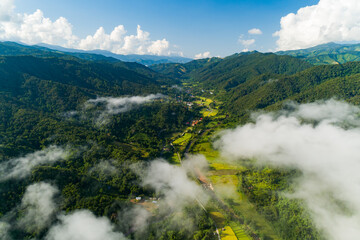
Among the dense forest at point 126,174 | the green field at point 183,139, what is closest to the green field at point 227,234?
the dense forest at point 126,174

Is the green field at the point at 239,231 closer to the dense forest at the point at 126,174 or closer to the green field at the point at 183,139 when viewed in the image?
the dense forest at the point at 126,174

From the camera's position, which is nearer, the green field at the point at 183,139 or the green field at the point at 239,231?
the green field at the point at 239,231

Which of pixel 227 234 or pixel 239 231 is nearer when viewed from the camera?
pixel 227 234

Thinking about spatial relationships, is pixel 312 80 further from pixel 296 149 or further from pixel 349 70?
pixel 296 149

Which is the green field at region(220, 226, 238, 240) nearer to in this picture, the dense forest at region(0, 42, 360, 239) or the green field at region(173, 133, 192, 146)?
the dense forest at region(0, 42, 360, 239)

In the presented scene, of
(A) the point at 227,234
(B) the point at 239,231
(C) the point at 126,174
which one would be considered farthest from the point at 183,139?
(A) the point at 227,234

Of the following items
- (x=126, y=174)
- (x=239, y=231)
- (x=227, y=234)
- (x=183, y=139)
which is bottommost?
(x=227, y=234)

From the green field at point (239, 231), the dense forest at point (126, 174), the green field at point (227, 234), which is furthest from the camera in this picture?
the green field at point (239, 231)

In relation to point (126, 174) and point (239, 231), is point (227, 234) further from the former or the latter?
point (126, 174)

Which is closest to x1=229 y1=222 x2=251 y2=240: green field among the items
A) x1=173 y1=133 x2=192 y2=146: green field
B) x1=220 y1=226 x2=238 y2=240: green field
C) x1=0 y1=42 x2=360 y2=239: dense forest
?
x1=0 y1=42 x2=360 y2=239: dense forest

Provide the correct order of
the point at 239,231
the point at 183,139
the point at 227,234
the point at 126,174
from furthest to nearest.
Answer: the point at 183,139 → the point at 126,174 → the point at 239,231 → the point at 227,234

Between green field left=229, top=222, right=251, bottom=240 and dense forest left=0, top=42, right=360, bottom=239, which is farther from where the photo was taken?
green field left=229, top=222, right=251, bottom=240
